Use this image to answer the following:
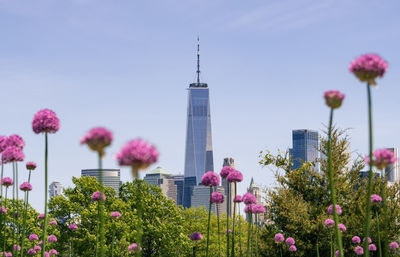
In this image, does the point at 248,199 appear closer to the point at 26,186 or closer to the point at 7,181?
the point at 26,186

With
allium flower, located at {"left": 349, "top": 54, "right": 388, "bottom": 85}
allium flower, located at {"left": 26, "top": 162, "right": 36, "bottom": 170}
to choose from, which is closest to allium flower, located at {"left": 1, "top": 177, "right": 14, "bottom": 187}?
allium flower, located at {"left": 26, "top": 162, "right": 36, "bottom": 170}

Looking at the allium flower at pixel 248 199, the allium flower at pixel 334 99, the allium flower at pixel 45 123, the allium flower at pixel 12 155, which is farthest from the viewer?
the allium flower at pixel 248 199

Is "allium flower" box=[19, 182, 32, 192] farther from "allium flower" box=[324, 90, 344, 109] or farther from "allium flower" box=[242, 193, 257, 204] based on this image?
"allium flower" box=[324, 90, 344, 109]

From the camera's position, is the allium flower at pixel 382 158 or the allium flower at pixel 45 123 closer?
the allium flower at pixel 382 158

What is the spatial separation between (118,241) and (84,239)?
3.35 metres

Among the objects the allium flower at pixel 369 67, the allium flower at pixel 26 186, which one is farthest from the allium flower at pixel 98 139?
the allium flower at pixel 26 186

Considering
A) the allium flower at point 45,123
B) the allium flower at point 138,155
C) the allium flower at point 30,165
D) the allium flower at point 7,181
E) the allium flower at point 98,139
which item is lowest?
the allium flower at point 7,181

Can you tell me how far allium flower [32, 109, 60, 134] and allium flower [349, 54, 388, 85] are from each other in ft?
14.7

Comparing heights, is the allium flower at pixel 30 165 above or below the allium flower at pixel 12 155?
below

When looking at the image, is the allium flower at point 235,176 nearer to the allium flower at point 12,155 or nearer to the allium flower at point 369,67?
the allium flower at point 12,155

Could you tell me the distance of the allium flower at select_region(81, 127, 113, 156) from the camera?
198 inches

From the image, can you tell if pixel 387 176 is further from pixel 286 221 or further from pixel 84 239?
pixel 84 239

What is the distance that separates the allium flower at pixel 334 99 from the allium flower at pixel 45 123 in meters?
4.12

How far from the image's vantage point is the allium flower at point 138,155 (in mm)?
4883
